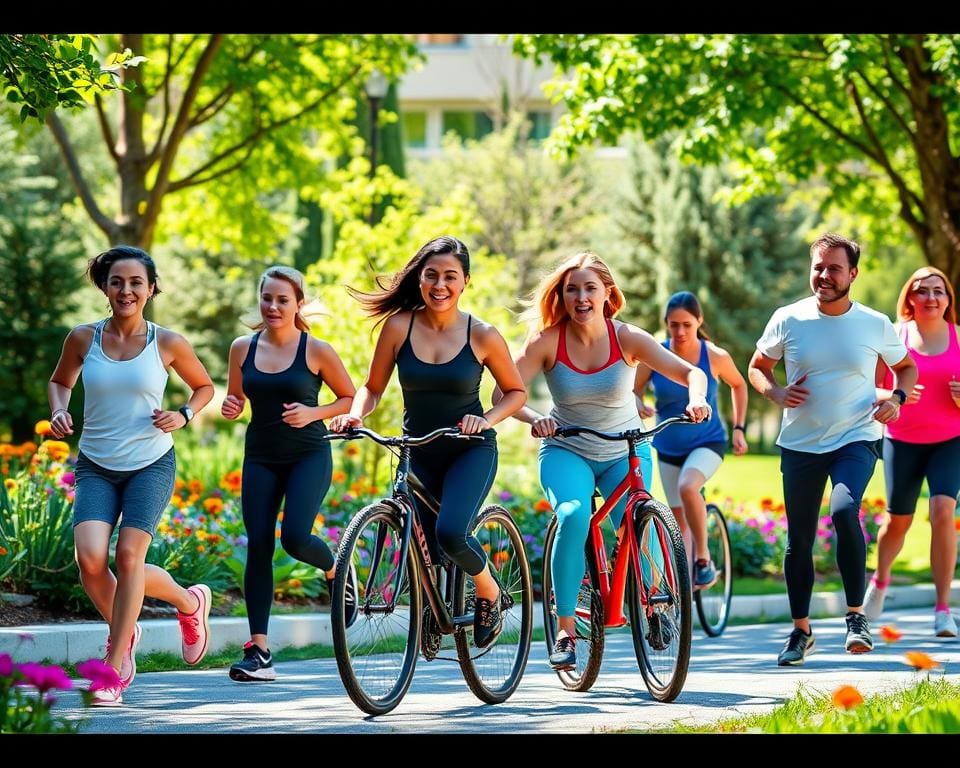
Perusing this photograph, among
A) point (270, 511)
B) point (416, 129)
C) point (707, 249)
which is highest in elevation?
point (416, 129)

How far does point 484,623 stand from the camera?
7301 mm

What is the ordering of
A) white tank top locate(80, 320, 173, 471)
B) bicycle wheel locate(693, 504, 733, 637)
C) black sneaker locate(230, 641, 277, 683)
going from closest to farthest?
white tank top locate(80, 320, 173, 471), black sneaker locate(230, 641, 277, 683), bicycle wheel locate(693, 504, 733, 637)

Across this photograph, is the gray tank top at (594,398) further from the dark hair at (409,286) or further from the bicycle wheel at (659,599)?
the dark hair at (409,286)

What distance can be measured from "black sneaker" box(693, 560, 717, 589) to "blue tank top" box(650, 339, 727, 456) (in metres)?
0.73

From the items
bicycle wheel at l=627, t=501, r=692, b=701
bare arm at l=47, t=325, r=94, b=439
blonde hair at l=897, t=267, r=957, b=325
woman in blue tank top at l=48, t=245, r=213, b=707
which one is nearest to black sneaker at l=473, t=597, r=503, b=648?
bicycle wheel at l=627, t=501, r=692, b=701

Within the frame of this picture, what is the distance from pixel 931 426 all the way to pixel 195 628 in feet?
15.4

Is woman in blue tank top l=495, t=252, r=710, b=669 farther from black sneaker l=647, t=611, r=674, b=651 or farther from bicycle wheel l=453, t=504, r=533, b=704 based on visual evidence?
black sneaker l=647, t=611, r=674, b=651

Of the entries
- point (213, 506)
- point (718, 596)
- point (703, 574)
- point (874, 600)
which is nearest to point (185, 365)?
point (213, 506)

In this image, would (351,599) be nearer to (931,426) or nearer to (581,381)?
(581,381)

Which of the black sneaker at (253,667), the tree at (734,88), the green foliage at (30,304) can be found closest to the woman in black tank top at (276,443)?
the black sneaker at (253,667)

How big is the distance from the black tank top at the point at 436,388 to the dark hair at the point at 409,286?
0.19 meters

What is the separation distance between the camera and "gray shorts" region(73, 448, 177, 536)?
23.9ft

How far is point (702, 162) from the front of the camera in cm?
1748

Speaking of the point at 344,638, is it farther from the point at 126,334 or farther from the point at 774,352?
the point at 774,352
